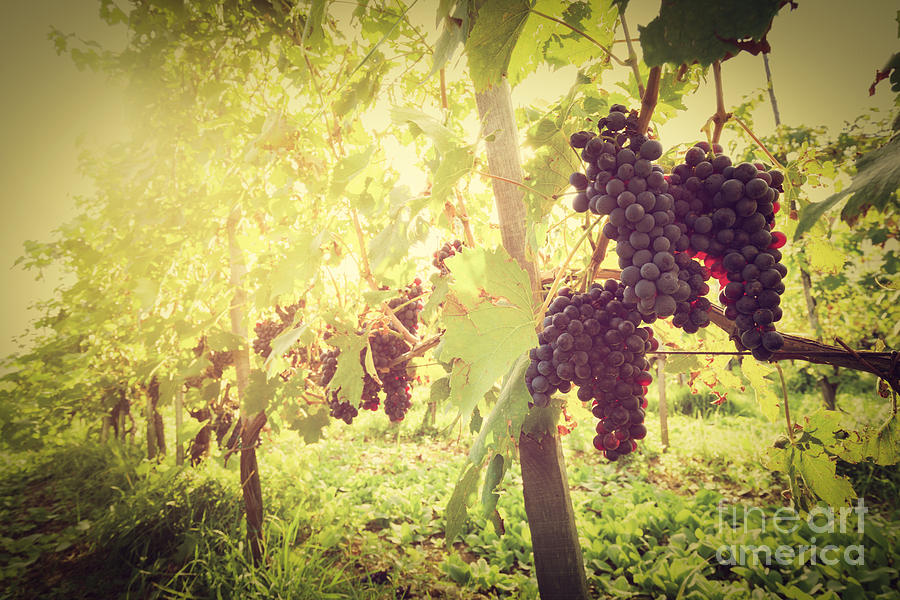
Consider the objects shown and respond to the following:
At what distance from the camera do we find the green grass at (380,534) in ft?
9.23

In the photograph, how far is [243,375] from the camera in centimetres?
251

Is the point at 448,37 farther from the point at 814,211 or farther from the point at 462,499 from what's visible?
the point at 462,499

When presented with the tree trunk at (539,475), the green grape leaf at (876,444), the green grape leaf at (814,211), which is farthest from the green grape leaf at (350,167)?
the green grape leaf at (876,444)

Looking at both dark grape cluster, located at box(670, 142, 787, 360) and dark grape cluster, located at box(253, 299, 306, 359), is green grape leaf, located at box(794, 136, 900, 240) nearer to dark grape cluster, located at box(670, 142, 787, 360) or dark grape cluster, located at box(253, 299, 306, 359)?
dark grape cluster, located at box(670, 142, 787, 360)

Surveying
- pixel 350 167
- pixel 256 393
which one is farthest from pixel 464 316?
pixel 256 393

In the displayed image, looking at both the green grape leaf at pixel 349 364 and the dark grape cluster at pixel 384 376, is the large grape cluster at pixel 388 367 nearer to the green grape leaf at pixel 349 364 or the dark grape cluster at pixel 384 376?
the dark grape cluster at pixel 384 376

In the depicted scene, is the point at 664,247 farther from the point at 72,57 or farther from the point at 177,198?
the point at 72,57

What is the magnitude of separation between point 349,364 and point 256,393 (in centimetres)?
77

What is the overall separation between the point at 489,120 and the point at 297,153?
1.26 m

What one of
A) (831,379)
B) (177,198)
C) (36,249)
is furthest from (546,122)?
(831,379)

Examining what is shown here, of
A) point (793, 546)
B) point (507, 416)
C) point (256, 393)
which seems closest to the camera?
point (507, 416)

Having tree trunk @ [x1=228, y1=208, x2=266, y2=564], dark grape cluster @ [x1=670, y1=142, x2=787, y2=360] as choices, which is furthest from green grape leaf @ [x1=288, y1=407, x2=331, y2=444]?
dark grape cluster @ [x1=670, y1=142, x2=787, y2=360]

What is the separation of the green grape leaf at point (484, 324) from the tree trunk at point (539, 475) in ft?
0.89

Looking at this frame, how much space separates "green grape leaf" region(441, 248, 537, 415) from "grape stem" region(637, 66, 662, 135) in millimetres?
364
